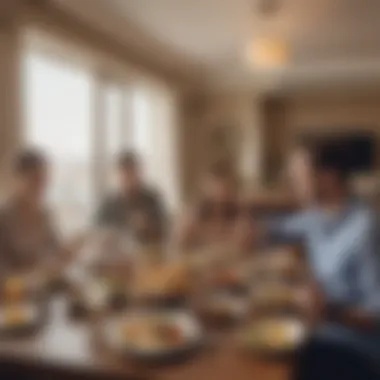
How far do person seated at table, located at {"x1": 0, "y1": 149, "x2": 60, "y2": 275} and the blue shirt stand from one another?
0.87ft

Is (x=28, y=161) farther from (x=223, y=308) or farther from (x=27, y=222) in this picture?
(x=223, y=308)

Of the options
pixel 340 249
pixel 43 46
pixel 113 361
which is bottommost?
pixel 113 361

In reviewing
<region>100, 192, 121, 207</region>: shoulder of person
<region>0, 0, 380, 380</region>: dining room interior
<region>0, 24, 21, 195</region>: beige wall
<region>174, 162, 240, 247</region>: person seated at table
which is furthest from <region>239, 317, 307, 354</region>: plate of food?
<region>0, 24, 21, 195</region>: beige wall

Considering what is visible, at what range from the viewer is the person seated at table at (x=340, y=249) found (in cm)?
60

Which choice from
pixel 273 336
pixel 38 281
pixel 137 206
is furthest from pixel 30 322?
pixel 273 336

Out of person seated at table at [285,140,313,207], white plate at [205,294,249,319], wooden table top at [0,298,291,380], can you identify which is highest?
person seated at table at [285,140,313,207]

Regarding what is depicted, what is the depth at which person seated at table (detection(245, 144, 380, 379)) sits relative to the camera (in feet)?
1.97

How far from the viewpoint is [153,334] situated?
2.34 ft

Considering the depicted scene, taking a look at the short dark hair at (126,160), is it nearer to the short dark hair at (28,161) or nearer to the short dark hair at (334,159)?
the short dark hair at (28,161)

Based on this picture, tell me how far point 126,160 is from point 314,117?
8.7 inches

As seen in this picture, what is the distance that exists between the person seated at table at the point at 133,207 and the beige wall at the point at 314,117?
161 millimetres

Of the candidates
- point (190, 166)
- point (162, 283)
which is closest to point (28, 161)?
point (190, 166)

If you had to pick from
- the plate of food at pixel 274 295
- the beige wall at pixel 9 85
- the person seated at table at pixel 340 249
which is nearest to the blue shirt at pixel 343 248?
the person seated at table at pixel 340 249

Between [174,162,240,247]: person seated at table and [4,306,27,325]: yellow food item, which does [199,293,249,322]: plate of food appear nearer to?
[174,162,240,247]: person seated at table
